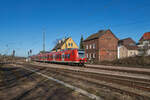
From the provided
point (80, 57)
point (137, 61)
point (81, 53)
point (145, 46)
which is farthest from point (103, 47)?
point (80, 57)

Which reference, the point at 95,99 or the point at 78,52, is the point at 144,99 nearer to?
the point at 95,99

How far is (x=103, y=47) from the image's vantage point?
40625 mm

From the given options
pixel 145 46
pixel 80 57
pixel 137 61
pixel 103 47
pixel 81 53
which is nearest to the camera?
pixel 80 57

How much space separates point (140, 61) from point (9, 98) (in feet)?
71.9

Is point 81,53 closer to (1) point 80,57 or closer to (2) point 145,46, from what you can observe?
(1) point 80,57

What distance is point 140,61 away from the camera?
22.2 m

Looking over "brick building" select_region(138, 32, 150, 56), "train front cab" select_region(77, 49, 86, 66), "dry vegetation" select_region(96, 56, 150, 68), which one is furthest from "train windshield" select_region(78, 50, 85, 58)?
"brick building" select_region(138, 32, 150, 56)

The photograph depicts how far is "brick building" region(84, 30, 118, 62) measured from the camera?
39888mm

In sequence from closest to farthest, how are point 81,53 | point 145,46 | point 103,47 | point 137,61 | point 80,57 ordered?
point 80,57 < point 81,53 < point 137,61 < point 145,46 < point 103,47

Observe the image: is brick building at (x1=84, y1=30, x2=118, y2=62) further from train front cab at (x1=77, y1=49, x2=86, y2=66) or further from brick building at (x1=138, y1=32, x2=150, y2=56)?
train front cab at (x1=77, y1=49, x2=86, y2=66)

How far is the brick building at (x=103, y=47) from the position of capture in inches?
1570

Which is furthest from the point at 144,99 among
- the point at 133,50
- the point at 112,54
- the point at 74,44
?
the point at 74,44

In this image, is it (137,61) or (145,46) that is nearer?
(137,61)

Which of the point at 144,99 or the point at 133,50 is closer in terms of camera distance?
the point at 144,99
